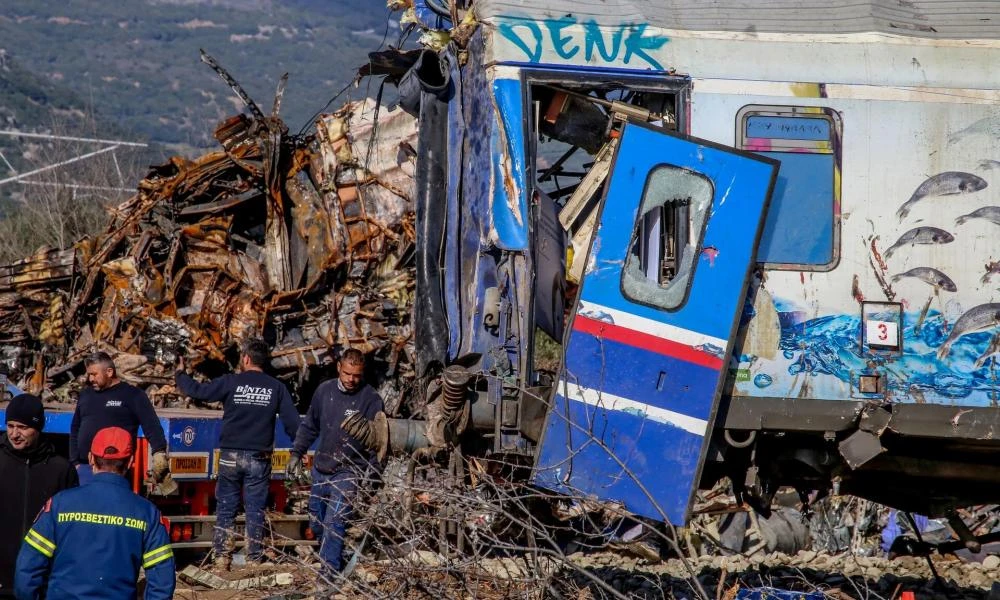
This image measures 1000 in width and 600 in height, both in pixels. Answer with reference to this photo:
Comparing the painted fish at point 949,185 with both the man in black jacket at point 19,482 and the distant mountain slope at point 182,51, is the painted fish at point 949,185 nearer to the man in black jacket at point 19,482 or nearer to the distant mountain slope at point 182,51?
the man in black jacket at point 19,482

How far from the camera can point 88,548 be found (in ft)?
17.6

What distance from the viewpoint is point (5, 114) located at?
245 feet

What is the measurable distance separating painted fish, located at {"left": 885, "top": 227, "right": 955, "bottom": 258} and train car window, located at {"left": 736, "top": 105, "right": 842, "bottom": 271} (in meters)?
0.34

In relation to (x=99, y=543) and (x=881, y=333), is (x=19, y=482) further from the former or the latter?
(x=881, y=333)

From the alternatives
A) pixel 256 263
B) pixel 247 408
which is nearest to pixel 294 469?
pixel 247 408

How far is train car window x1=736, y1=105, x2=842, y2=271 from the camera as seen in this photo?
7.07 metres

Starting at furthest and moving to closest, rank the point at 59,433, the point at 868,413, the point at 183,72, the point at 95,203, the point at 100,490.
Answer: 1. the point at 183,72
2. the point at 95,203
3. the point at 59,433
4. the point at 868,413
5. the point at 100,490

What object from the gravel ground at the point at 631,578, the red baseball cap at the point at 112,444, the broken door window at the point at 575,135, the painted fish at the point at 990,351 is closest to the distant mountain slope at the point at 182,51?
the gravel ground at the point at 631,578

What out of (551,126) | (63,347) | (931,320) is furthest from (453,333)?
(63,347)

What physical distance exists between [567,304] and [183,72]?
11357cm

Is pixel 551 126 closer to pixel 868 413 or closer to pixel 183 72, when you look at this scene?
pixel 868 413

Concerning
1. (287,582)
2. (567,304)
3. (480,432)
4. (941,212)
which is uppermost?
(941,212)

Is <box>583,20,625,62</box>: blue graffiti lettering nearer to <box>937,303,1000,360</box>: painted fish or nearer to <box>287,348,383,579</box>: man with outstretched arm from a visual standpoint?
<box>937,303,1000,360</box>: painted fish

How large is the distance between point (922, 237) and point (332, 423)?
3998 millimetres
